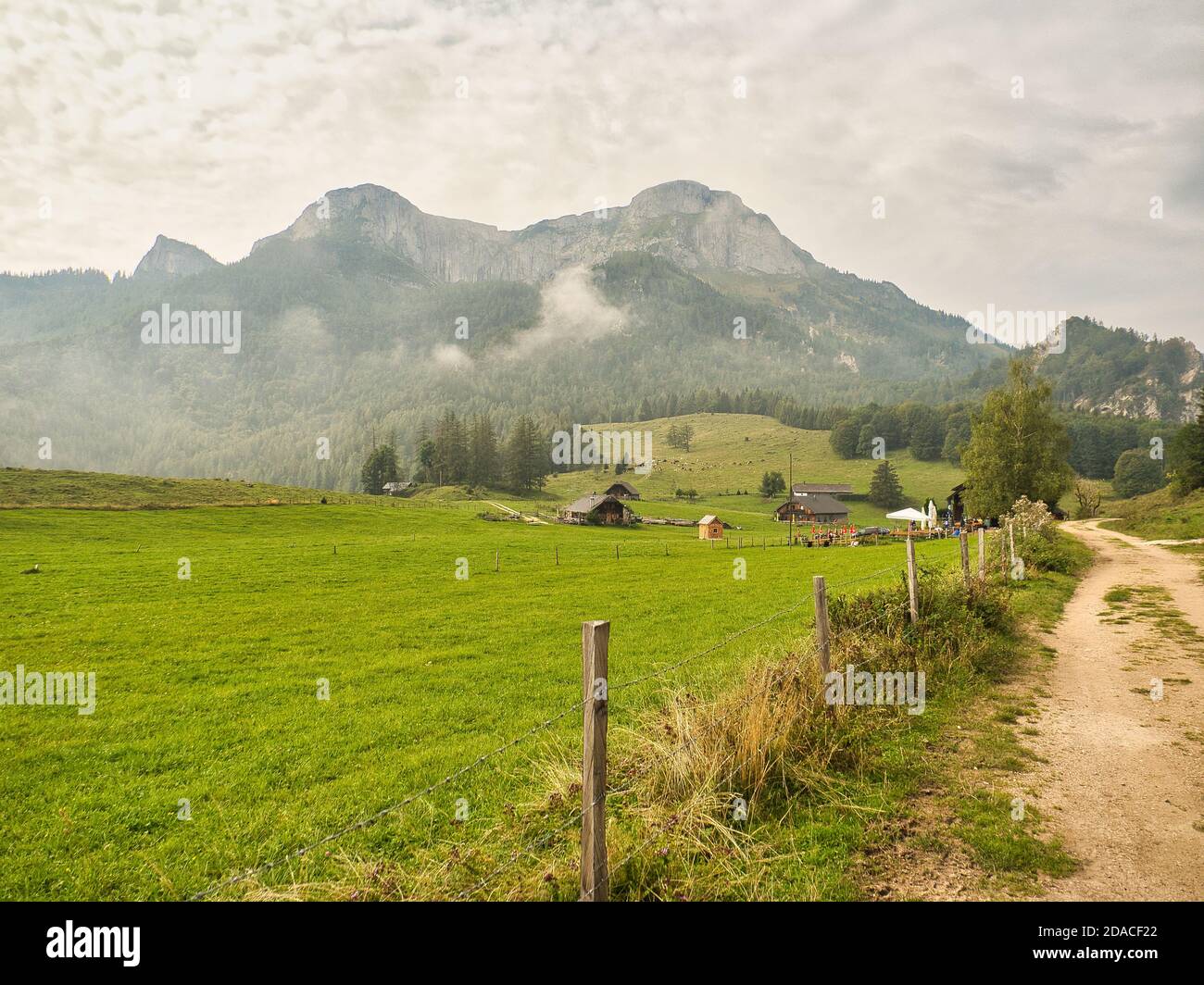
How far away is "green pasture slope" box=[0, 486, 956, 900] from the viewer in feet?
25.9

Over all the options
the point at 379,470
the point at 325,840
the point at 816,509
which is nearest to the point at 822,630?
the point at 325,840

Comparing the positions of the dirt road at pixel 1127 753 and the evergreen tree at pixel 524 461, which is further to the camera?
the evergreen tree at pixel 524 461

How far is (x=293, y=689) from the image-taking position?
1479 centimetres

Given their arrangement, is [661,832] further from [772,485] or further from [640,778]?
[772,485]

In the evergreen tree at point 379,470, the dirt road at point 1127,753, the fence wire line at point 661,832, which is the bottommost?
the dirt road at point 1127,753

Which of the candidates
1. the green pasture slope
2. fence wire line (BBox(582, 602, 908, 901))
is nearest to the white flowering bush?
the green pasture slope

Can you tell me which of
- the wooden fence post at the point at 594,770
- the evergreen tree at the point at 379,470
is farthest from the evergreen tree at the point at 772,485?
the wooden fence post at the point at 594,770

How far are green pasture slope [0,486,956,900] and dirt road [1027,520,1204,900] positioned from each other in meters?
5.28

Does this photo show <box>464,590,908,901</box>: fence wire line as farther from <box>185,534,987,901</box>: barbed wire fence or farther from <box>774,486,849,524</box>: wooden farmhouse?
<box>774,486,849,524</box>: wooden farmhouse

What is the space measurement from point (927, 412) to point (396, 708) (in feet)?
681

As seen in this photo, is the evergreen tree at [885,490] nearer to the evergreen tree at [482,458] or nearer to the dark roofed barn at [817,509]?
the dark roofed barn at [817,509]

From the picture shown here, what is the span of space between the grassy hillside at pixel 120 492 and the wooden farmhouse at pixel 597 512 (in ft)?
118

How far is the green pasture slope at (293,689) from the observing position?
7887 millimetres
